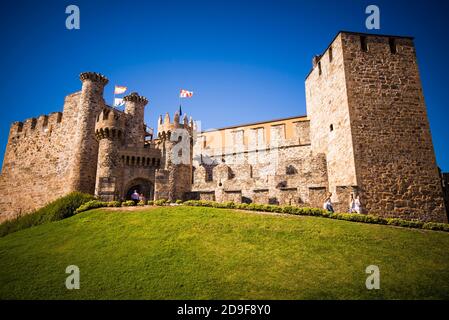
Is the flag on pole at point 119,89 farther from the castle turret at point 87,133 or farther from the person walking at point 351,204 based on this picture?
the person walking at point 351,204

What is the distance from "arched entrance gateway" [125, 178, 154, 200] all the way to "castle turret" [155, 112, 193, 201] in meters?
2.82

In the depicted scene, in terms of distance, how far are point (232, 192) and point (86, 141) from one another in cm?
1737

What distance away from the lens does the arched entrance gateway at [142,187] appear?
100 feet

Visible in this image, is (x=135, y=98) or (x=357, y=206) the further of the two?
(x=135, y=98)

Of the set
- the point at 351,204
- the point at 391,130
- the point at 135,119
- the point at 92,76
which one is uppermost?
the point at 92,76

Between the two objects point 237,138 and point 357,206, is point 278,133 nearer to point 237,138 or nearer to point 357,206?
point 237,138

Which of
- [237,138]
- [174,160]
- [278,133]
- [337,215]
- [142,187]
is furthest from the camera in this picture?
[237,138]

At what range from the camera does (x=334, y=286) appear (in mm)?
9992

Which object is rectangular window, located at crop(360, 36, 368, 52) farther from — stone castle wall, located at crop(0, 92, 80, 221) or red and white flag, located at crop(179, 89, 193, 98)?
stone castle wall, located at crop(0, 92, 80, 221)

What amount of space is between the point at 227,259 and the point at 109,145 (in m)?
22.0

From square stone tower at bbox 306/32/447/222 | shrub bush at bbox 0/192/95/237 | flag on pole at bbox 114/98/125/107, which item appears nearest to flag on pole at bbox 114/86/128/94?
flag on pole at bbox 114/98/125/107

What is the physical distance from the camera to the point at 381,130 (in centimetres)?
2098

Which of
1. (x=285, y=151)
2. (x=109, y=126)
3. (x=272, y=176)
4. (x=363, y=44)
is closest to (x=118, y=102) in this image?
(x=109, y=126)
